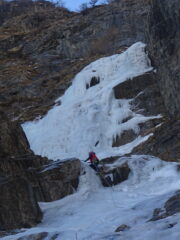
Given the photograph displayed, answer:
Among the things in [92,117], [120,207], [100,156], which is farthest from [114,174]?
[92,117]

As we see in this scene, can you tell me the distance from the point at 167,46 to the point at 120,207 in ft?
40.5

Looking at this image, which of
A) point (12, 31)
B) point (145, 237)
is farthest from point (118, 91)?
point (12, 31)

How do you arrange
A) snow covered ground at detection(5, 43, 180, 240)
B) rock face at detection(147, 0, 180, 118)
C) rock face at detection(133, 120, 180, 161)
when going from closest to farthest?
snow covered ground at detection(5, 43, 180, 240)
rock face at detection(133, 120, 180, 161)
rock face at detection(147, 0, 180, 118)

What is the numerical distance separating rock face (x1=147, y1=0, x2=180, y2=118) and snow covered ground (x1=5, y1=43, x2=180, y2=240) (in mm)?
1956

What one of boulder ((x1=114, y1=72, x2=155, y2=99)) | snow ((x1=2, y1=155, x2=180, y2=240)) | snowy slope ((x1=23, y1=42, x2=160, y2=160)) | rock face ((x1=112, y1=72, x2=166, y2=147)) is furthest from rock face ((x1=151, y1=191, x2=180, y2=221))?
boulder ((x1=114, y1=72, x2=155, y2=99))

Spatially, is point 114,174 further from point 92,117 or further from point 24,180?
point 92,117

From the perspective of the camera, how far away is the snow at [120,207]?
8.95 metres

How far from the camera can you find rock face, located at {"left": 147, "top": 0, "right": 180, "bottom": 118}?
22.2 meters

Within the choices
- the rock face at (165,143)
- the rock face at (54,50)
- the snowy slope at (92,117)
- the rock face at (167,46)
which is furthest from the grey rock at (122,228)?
the rock face at (54,50)

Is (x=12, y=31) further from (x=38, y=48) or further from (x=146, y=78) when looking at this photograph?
(x=146, y=78)

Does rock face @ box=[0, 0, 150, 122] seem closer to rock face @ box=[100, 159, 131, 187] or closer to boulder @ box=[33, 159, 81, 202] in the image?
rock face @ box=[100, 159, 131, 187]

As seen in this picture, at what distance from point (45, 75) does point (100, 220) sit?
99.9 ft

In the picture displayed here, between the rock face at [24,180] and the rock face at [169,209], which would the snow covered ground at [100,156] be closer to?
the rock face at [169,209]

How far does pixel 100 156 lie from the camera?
74.2ft
